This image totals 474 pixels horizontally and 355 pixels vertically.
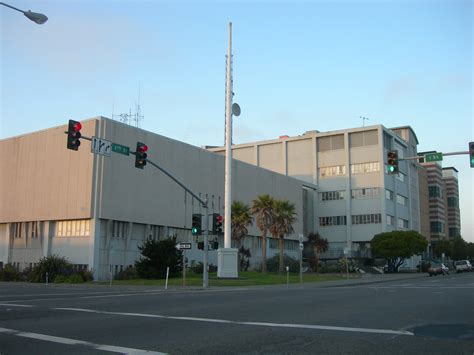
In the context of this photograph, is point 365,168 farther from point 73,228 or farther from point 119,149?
point 119,149

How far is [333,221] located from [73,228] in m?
49.8

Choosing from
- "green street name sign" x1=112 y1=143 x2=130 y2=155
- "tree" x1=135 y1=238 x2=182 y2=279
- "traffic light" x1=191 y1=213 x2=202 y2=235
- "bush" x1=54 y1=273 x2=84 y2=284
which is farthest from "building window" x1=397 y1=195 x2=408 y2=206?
"green street name sign" x1=112 y1=143 x2=130 y2=155

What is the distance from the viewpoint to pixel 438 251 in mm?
116562

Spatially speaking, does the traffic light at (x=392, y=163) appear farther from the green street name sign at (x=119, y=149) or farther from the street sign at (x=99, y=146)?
the street sign at (x=99, y=146)

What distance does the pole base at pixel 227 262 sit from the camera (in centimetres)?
3850

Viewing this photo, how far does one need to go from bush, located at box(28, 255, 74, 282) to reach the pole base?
490 inches

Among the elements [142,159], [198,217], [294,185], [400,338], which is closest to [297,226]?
[294,185]

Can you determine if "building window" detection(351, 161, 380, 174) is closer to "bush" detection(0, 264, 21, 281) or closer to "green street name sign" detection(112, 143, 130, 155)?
"bush" detection(0, 264, 21, 281)

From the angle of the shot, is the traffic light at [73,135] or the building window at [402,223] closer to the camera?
the traffic light at [73,135]

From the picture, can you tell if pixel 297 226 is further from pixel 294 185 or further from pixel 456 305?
pixel 456 305

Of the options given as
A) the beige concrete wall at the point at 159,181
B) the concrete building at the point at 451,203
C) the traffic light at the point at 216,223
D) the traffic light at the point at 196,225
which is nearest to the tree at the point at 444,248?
the concrete building at the point at 451,203

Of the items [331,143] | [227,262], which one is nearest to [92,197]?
[227,262]

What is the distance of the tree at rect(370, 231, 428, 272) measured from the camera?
232ft

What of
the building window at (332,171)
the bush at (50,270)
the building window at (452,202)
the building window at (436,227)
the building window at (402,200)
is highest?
the building window at (452,202)
